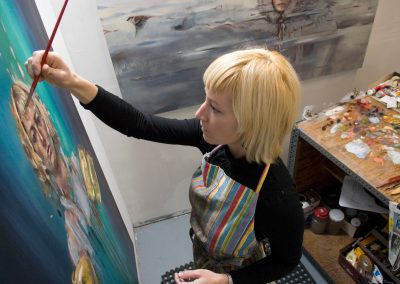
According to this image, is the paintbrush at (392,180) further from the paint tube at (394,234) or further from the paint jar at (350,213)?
the paint jar at (350,213)

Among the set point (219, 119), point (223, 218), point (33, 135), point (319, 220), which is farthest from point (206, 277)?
point (319, 220)

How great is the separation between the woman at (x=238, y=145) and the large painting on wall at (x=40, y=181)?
0.26 ft

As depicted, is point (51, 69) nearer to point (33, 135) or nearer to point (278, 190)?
point (33, 135)

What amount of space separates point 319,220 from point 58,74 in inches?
57.6

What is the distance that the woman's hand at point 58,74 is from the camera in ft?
1.97

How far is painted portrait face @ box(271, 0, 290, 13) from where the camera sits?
1291 millimetres

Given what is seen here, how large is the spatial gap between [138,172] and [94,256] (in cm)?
77

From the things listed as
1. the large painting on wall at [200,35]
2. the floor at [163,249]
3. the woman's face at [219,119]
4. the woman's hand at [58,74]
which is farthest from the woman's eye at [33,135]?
the floor at [163,249]

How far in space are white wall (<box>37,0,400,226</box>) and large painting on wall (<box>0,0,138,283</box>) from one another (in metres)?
0.34

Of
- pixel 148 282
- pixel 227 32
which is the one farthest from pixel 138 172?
pixel 227 32

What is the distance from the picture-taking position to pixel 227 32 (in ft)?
4.21

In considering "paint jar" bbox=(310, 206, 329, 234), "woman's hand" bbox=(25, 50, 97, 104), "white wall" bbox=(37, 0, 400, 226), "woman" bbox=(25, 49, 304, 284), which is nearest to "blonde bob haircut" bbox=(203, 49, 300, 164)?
"woman" bbox=(25, 49, 304, 284)

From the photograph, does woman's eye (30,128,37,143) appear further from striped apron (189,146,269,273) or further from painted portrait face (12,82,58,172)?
striped apron (189,146,269,273)

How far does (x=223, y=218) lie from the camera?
0.87 metres
